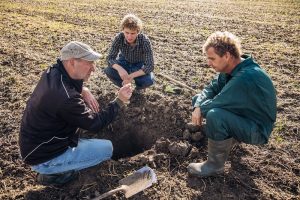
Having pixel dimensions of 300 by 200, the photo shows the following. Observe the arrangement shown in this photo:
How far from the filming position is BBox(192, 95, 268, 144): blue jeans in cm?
351

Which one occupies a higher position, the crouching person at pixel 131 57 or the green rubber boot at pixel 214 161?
the crouching person at pixel 131 57

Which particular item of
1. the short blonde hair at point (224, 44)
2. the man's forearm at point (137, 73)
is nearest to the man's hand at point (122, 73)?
the man's forearm at point (137, 73)

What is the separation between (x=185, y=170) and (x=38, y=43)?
21.3 feet

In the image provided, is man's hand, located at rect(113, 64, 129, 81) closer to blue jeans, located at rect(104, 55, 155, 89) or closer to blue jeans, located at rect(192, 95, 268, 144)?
blue jeans, located at rect(104, 55, 155, 89)

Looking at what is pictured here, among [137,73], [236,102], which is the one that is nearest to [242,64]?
[236,102]

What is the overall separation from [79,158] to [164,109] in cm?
171

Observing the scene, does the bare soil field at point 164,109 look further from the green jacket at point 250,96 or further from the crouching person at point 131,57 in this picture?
the green jacket at point 250,96

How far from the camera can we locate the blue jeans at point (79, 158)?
3.66 meters

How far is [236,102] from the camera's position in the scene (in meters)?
3.51

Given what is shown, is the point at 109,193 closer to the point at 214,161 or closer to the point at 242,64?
the point at 214,161

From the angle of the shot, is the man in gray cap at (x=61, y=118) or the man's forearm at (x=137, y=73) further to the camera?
the man's forearm at (x=137, y=73)

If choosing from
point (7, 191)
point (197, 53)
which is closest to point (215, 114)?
point (7, 191)

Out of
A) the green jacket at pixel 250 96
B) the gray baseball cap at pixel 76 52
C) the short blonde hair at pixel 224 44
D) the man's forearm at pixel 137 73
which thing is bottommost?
the man's forearm at pixel 137 73

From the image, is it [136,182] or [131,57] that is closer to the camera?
[136,182]
